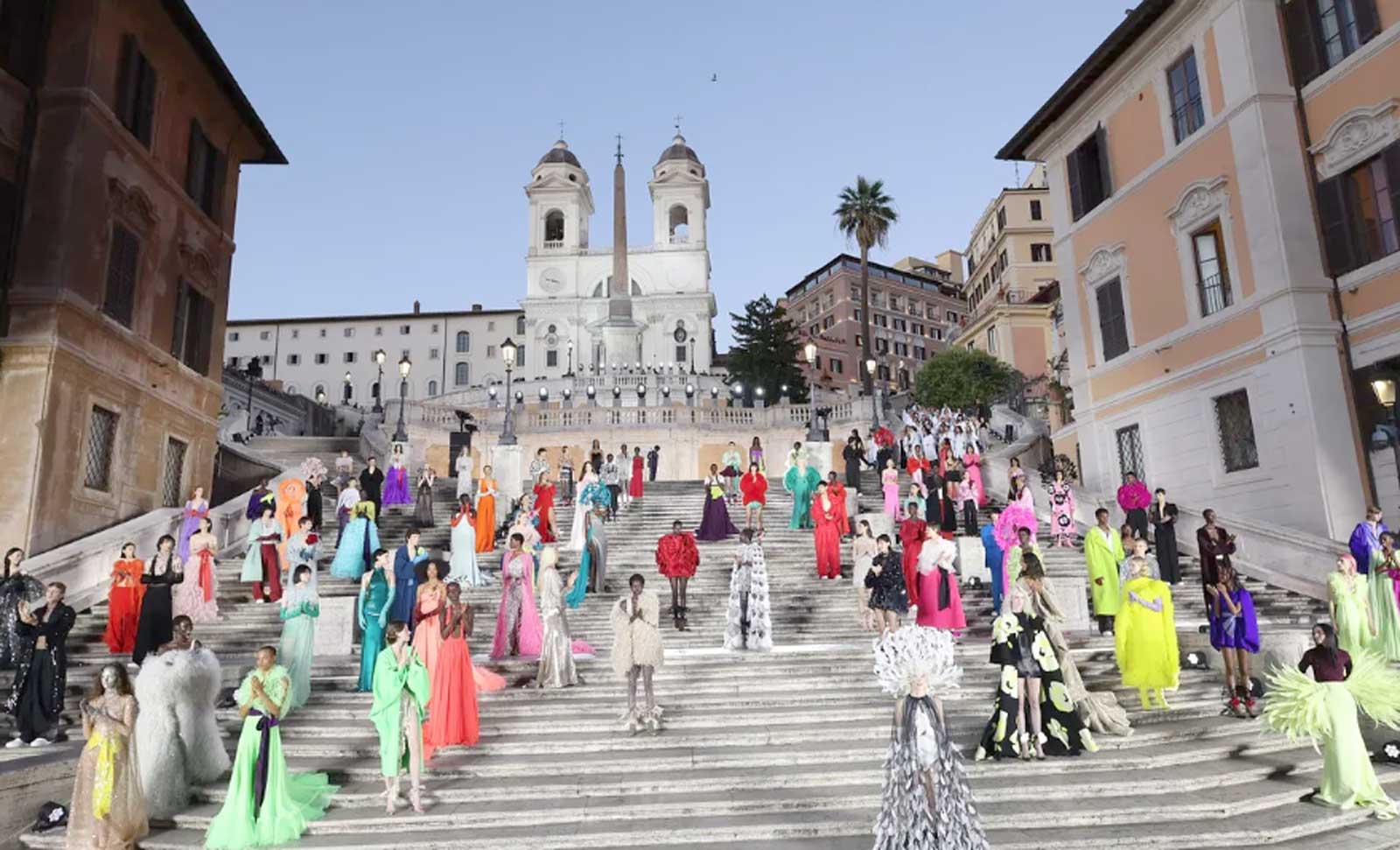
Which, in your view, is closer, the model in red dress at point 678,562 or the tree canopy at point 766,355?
the model in red dress at point 678,562

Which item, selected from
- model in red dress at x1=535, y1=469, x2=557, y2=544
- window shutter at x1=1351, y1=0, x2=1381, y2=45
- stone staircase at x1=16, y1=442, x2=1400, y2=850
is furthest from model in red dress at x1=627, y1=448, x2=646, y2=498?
window shutter at x1=1351, y1=0, x2=1381, y2=45

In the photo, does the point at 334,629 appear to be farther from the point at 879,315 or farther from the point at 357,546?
the point at 879,315

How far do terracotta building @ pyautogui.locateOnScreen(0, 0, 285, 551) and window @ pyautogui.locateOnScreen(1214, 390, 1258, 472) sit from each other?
22.8 meters

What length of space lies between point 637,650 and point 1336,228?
15715mm

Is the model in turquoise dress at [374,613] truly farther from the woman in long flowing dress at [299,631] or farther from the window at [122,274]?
the window at [122,274]

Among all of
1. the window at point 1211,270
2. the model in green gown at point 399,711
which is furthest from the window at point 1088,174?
the model in green gown at point 399,711

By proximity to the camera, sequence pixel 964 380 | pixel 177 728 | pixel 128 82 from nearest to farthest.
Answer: pixel 177 728
pixel 128 82
pixel 964 380

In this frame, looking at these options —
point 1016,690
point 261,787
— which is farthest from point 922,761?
point 261,787

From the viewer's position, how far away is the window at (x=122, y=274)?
55.5 ft

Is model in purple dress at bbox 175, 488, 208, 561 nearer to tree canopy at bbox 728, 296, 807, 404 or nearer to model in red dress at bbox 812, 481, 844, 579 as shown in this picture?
model in red dress at bbox 812, 481, 844, 579

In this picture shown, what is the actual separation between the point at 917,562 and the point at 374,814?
8.16 meters

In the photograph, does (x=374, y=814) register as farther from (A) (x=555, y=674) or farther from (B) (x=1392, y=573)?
(B) (x=1392, y=573)

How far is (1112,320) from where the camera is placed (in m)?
21.3

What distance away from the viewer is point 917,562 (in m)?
12.4
